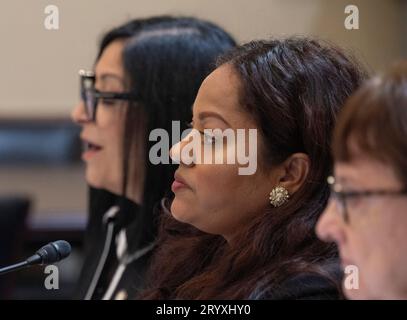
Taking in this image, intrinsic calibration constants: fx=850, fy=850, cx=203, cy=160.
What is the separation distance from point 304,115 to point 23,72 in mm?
732

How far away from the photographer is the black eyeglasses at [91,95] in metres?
1.32

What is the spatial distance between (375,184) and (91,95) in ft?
2.40

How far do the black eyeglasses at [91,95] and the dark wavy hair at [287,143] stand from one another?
0.35 m

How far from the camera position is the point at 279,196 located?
3.19 feet

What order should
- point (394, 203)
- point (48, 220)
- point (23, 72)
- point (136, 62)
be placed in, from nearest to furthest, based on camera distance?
point (394, 203) → point (136, 62) → point (23, 72) → point (48, 220)

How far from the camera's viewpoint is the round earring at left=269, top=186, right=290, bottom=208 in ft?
3.18

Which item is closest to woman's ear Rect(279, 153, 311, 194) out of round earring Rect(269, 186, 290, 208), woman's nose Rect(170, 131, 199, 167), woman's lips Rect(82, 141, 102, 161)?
round earring Rect(269, 186, 290, 208)

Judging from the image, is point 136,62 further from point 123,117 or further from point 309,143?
point 309,143

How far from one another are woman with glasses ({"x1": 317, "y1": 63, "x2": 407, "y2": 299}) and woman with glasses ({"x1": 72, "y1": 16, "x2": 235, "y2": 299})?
0.53m

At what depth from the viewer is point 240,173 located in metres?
0.99

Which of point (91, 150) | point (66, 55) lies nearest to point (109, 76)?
point (91, 150)

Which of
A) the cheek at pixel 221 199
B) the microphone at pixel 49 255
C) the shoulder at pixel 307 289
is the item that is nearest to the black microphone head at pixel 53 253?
the microphone at pixel 49 255

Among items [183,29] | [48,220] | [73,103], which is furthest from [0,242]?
[183,29]

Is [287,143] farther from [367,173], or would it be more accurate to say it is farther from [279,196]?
[367,173]
